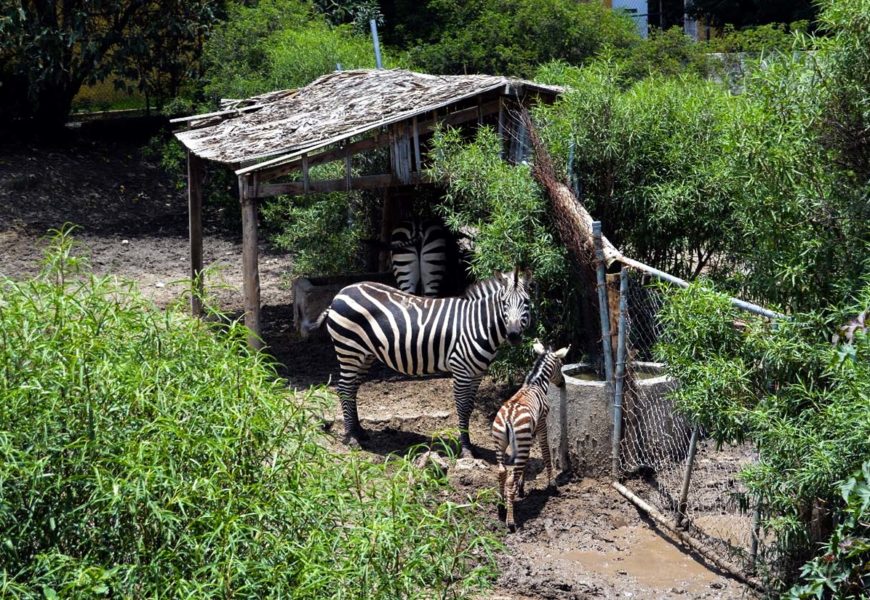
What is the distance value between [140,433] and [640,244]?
569 centimetres

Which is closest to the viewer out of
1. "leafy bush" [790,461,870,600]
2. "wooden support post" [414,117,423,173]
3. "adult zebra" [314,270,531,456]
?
"leafy bush" [790,461,870,600]

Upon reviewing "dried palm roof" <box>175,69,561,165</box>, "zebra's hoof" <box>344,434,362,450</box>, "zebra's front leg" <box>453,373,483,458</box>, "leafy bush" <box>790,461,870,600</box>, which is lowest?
"zebra's hoof" <box>344,434,362,450</box>

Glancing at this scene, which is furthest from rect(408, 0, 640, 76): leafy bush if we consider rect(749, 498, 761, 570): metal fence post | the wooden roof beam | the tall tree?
rect(749, 498, 761, 570): metal fence post

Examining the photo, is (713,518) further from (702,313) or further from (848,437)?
(848,437)

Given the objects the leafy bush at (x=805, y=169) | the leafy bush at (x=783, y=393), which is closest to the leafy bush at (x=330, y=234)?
the leafy bush at (x=805, y=169)

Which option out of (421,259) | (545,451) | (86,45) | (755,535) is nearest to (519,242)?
(545,451)

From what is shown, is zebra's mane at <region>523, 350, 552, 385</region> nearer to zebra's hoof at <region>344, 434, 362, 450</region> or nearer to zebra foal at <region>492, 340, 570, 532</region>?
zebra foal at <region>492, 340, 570, 532</region>

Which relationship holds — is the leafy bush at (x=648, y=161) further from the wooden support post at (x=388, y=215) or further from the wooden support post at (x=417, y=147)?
the wooden support post at (x=388, y=215)

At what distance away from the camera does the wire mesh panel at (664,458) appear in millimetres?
7562

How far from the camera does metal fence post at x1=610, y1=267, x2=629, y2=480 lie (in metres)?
7.57

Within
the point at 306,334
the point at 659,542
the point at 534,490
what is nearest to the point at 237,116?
the point at 306,334

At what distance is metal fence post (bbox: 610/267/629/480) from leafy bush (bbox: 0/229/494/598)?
9.82 feet

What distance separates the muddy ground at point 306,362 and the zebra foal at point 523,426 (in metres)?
0.23

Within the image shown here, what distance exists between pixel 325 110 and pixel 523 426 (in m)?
5.19
